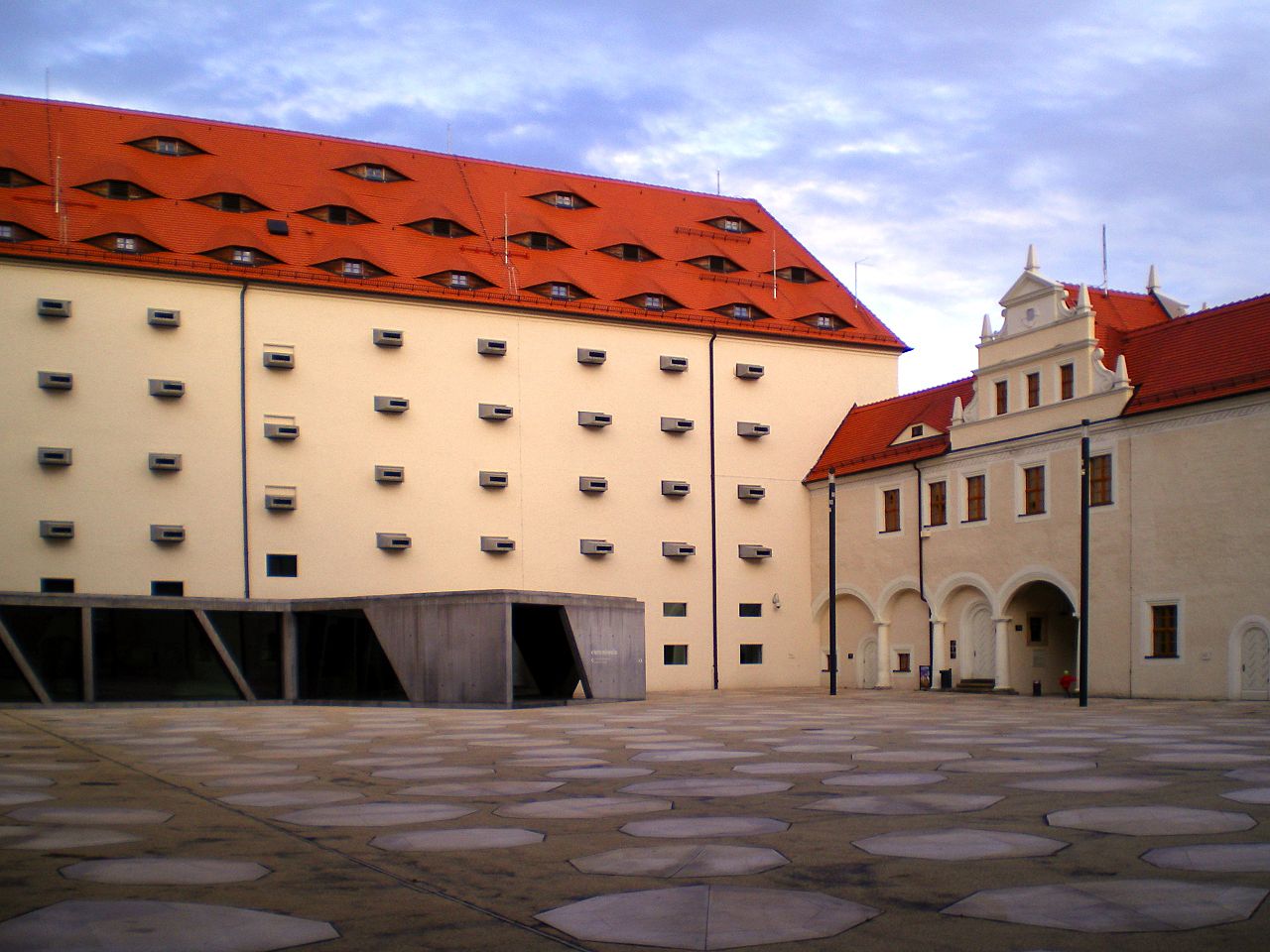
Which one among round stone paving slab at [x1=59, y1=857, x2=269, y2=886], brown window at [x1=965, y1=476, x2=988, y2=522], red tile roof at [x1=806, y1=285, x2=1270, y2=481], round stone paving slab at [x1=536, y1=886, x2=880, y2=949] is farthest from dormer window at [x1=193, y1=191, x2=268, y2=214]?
round stone paving slab at [x1=536, y1=886, x2=880, y2=949]

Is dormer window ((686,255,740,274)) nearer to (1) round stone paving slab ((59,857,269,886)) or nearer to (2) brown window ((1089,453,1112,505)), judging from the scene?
(2) brown window ((1089,453,1112,505))

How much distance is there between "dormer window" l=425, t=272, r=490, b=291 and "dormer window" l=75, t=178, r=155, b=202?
382 inches

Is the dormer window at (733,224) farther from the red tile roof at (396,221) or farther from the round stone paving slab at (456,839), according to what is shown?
the round stone paving slab at (456,839)

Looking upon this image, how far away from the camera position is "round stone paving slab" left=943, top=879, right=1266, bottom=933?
14.8ft

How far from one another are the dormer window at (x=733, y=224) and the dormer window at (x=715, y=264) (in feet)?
10.4

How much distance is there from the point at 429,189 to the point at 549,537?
14.8m

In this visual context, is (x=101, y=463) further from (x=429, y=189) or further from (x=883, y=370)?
(x=883, y=370)

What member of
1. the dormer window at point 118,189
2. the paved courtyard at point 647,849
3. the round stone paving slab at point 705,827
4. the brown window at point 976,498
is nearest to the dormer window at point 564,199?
the dormer window at point 118,189

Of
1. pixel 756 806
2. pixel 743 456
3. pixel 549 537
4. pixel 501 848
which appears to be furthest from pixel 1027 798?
pixel 743 456

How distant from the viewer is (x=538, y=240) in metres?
49.6

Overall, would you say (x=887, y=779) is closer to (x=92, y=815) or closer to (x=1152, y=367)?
(x=92, y=815)

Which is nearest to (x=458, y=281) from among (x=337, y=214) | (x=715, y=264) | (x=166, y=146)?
(x=337, y=214)

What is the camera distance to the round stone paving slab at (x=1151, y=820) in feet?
21.8

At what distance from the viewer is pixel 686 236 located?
178ft
